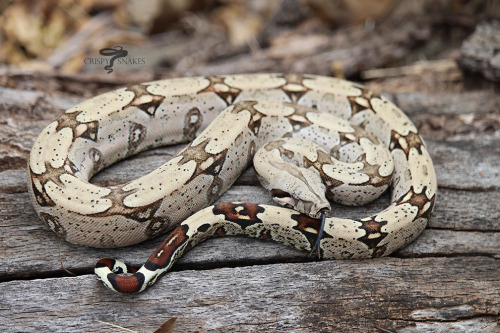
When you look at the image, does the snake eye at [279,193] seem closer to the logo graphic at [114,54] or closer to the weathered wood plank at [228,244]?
the weathered wood plank at [228,244]

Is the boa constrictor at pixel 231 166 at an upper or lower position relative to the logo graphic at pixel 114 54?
lower

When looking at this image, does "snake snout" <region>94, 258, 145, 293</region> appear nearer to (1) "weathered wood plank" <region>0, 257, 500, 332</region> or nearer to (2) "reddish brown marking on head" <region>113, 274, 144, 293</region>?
(2) "reddish brown marking on head" <region>113, 274, 144, 293</region>

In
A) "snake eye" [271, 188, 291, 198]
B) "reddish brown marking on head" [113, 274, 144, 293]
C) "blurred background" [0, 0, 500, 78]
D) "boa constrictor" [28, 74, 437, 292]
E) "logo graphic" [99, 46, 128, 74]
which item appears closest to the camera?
"reddish brown marking on head" [113, 274, 144, 293]

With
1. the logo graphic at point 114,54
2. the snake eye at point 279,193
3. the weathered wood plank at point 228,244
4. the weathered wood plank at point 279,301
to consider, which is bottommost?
the weathered wood plank at point 279,301

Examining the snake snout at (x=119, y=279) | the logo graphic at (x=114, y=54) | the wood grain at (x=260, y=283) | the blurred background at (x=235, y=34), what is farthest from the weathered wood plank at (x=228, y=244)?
the logo graphic at (x=114, y=54)

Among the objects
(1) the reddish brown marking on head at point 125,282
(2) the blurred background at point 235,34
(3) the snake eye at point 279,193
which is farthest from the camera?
(2) the blurred background at point 235,34

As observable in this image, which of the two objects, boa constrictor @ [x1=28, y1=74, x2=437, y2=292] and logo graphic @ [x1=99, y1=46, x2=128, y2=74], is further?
logo graphic @ [x1=99, y1=46, x2=128, y2=74]

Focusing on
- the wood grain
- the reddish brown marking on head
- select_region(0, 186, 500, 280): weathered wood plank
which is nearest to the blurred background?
select_region(0, 186, 500, 280): weathered wood plank
